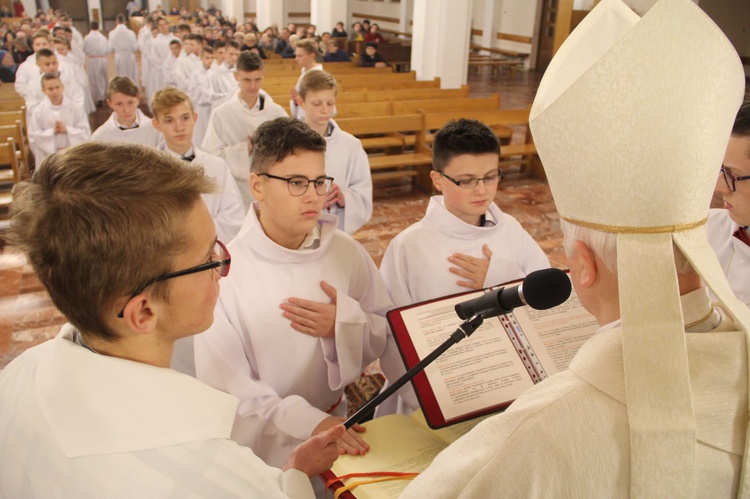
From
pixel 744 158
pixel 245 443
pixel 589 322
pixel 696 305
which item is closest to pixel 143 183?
pixel 696 305

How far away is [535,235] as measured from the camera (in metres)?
6.45

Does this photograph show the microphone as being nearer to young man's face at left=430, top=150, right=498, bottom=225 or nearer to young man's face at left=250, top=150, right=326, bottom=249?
young man's face at left=250, top=150, right=326, bottom=249

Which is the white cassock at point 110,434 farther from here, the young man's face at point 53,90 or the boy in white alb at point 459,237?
the young man's face at point 53,90

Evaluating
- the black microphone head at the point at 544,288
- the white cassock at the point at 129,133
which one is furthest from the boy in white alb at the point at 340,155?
the black microphone head at the point at 544,288

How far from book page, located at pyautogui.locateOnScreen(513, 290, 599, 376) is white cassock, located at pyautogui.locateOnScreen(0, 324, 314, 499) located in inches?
38.8

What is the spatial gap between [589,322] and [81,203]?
150 cm

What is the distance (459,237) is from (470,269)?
0.20 metres

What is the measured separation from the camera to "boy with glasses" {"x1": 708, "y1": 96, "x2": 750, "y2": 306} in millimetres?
2090

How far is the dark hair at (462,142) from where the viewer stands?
2549mm

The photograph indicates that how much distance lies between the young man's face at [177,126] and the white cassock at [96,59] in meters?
13.0

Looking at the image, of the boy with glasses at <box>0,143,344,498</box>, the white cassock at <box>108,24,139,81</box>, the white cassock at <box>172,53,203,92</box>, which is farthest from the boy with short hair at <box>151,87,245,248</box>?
the white cassock at <box>108,24,139,81</box>

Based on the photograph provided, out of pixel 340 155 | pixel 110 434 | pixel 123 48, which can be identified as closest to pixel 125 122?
pixel 340 155

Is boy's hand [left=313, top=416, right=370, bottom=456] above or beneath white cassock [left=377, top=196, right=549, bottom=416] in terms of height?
beneath

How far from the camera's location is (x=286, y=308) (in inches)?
87.4
